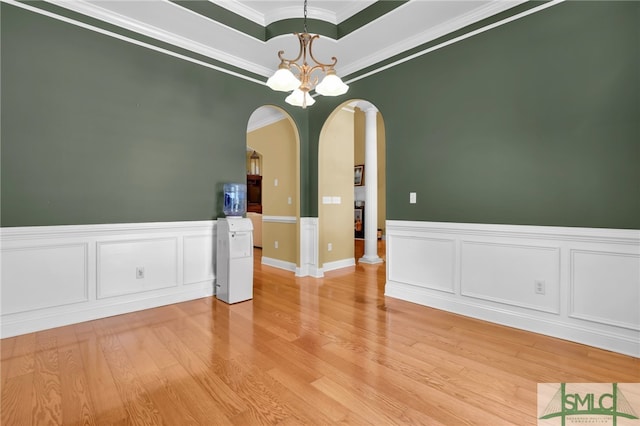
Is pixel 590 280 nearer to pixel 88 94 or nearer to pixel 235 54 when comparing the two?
pixel 235 54

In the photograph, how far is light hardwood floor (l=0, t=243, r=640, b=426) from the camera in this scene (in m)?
1.65

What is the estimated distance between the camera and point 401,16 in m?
3.09

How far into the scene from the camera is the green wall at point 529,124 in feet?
7.61

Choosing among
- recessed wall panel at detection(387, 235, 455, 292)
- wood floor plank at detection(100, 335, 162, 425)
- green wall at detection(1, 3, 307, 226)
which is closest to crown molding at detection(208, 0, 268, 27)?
green wall at detection(1, 3, 307, 226)

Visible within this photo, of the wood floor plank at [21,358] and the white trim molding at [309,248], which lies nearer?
the wood floor plank at [21,358]

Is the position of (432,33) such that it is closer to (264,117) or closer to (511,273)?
(511,273)

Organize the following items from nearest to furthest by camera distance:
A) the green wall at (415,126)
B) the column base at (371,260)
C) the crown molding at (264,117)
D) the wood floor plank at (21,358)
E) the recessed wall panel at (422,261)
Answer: the wood floor plank at (21,358), the green wall at (415,126), the recessed wall panel at (422,261), the crown molding at (264,117), the column base at (371,260)

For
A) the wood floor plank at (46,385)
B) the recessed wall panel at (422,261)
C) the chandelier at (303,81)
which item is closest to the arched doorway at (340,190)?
the recessed wall panel at (422,261)

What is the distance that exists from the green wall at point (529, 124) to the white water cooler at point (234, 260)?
6.06ft

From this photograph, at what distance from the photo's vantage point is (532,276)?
2.74 m

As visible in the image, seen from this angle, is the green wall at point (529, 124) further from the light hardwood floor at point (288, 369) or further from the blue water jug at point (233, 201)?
the blue water jug at point (233, 201)

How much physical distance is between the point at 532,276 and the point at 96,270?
13.7 ft

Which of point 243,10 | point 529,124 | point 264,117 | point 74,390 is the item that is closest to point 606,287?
point 529,124

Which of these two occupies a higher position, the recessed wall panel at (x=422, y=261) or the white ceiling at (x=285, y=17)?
the white ceiling at (x=285, y=17)
